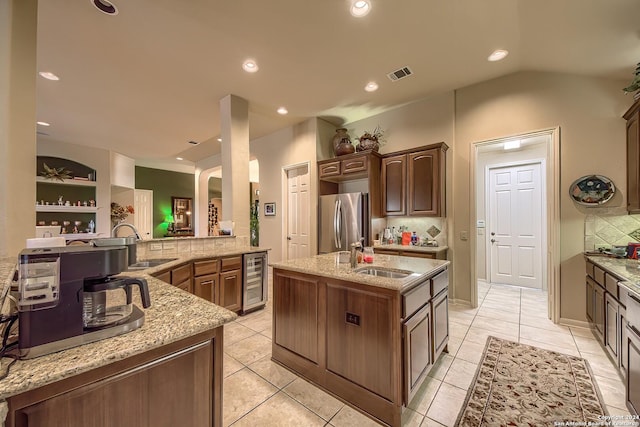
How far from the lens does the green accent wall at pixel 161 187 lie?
8602 mm

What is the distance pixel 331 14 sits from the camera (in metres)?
2.33

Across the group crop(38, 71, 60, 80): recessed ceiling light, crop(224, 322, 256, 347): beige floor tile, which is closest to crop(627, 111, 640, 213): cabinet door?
crop(224, 322, 256, 347): beige floor tile

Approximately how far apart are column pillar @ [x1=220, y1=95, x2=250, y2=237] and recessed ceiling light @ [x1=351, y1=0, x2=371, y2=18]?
2.28m

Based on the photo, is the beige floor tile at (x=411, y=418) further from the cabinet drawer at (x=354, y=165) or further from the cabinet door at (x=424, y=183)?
the cabinet drawer at (x=354, y=165)

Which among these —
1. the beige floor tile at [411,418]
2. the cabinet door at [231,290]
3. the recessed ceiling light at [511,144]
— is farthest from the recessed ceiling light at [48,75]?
the recessed ceiling light at [511,144]

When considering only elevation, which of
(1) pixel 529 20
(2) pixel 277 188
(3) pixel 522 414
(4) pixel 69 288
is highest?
(1) pixel 529 20

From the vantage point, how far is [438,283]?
7.07ft

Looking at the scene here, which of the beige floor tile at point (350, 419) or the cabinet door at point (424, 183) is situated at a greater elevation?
the cabinet door at point (424, 183)

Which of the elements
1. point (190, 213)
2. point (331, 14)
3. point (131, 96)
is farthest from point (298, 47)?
point (190, 213)

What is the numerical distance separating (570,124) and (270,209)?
5.13 m

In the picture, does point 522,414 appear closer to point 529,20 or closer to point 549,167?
point 549,167

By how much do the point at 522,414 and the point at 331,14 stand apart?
350cm

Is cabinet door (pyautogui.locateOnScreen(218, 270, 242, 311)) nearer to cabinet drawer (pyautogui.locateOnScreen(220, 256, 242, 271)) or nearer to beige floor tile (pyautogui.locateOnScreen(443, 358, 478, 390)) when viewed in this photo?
cabinet drawer (pyautogui.locateOnScreen(220, 256, 242, 271))

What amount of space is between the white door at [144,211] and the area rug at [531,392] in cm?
946
